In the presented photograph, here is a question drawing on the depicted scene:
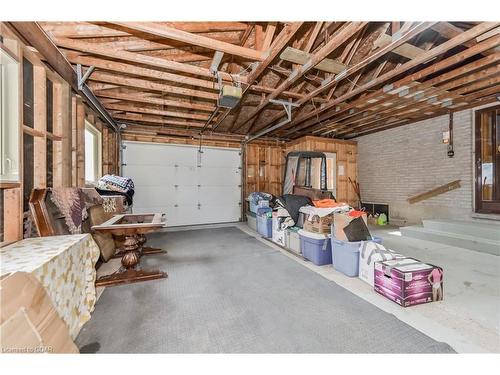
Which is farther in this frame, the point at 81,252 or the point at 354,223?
the point at 354,223

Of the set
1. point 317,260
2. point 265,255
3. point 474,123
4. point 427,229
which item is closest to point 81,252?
point 265,255

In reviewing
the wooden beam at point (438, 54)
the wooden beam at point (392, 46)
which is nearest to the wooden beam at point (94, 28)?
the wooden beam at point (392, 46)

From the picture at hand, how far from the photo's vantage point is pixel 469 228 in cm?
430

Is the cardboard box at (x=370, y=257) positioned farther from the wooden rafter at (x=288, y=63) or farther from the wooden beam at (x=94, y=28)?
the wooden beam at (x=94, y=28)

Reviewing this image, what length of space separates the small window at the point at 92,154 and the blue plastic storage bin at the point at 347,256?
5162 millimetres

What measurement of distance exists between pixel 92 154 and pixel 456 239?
7996 millimetres

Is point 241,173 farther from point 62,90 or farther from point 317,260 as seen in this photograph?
point 62,90

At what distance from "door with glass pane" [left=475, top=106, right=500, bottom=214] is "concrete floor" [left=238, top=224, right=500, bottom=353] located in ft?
5.59

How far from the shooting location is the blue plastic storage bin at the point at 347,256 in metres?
2.90

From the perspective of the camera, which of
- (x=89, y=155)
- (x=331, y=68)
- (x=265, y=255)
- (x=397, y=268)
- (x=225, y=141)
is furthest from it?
(x=225, y=141)

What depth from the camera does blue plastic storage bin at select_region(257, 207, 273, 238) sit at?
17.0 ft

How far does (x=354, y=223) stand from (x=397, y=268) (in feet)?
2.49

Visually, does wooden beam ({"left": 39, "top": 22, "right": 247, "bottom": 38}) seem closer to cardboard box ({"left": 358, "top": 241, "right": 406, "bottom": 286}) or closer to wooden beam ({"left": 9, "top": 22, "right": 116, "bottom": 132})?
wooden beam ({"left": 9, "top": 22, "right": 116, "bottom": 132})

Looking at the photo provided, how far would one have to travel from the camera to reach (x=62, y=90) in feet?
9.72
